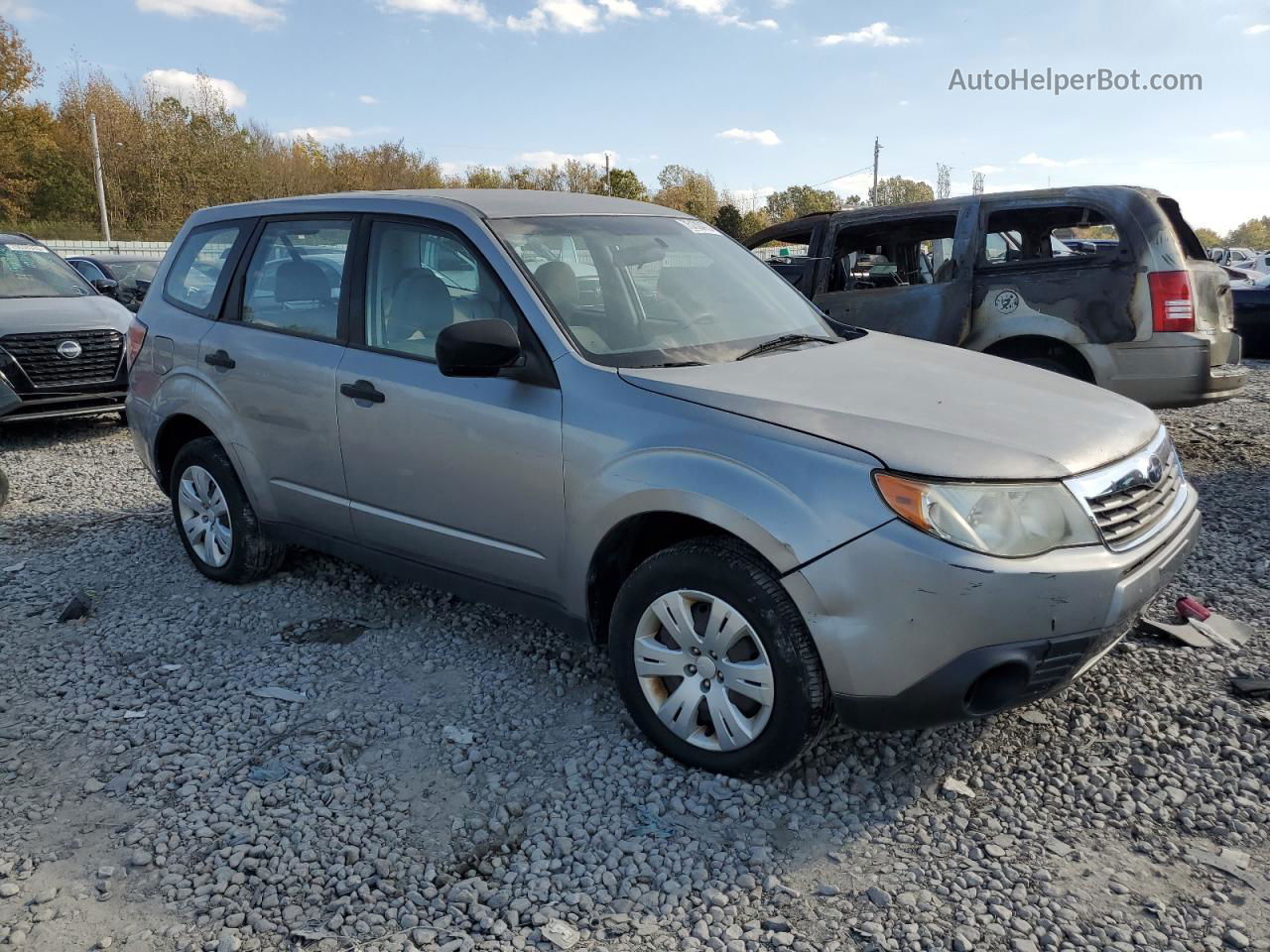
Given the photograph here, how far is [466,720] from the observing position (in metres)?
3.62

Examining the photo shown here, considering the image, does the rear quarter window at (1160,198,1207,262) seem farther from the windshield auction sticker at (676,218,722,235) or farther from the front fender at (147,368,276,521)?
the front fender at (147,368,276,521)

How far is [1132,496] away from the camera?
10.0 feet

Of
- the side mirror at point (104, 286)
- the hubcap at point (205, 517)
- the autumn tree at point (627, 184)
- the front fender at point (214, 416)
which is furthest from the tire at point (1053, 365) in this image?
the autumn tree at point (627, 184)

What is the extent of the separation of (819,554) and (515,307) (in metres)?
1.49

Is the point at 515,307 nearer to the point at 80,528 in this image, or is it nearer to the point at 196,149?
the point at 80,528

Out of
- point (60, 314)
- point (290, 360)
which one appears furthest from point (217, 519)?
point (60, 314)

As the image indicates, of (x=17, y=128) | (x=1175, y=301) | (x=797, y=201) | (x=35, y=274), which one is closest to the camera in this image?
(x=1175, y=301)

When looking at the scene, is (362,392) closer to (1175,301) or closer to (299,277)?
(299,277)

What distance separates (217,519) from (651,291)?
8.28ft

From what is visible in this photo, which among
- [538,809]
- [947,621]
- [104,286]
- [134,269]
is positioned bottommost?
[538,809]

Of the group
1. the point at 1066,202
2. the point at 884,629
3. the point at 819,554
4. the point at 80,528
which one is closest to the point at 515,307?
the point at 819,554

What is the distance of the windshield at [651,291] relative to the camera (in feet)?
11.7

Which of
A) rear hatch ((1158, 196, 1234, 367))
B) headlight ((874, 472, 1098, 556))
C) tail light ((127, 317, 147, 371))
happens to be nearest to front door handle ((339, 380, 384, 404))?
tail light ((127, 317, 147, 371))

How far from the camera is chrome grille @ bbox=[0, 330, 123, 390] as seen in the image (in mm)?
8570
